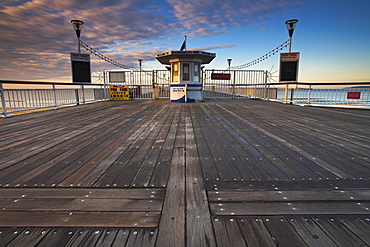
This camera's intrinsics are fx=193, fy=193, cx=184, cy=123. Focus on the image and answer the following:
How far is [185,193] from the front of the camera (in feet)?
6.45

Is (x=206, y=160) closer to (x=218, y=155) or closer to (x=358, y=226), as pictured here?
(x=218, y=155)

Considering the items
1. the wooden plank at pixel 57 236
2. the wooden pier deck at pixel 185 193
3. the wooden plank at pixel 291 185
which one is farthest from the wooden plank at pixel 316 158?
the wooden plank at pixel 57 236

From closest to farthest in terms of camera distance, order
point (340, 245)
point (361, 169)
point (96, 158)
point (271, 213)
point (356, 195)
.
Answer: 1. point (340, 245)
2. point (271, 213)
3. point (356, 195)
4. point (361, 169)
5. point (96, 158)

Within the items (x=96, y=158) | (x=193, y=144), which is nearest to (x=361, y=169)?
(x=193, y=144)

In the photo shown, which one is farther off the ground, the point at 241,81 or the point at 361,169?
the point at 241,81

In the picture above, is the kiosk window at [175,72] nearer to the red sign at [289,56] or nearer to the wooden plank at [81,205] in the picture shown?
the red sign at [289,56]

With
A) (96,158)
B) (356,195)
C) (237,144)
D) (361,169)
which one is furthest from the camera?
(237,144)

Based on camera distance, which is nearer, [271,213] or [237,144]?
[271,213]

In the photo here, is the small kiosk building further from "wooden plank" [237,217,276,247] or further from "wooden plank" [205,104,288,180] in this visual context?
"wooden plank" [237,217,276,247]

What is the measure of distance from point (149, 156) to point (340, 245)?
7.74ft

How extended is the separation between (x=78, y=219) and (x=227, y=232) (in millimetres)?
1196

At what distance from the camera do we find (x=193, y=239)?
1.36 m

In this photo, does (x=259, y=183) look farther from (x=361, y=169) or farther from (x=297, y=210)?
(x=361, y=169)

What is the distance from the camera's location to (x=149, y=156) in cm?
301
